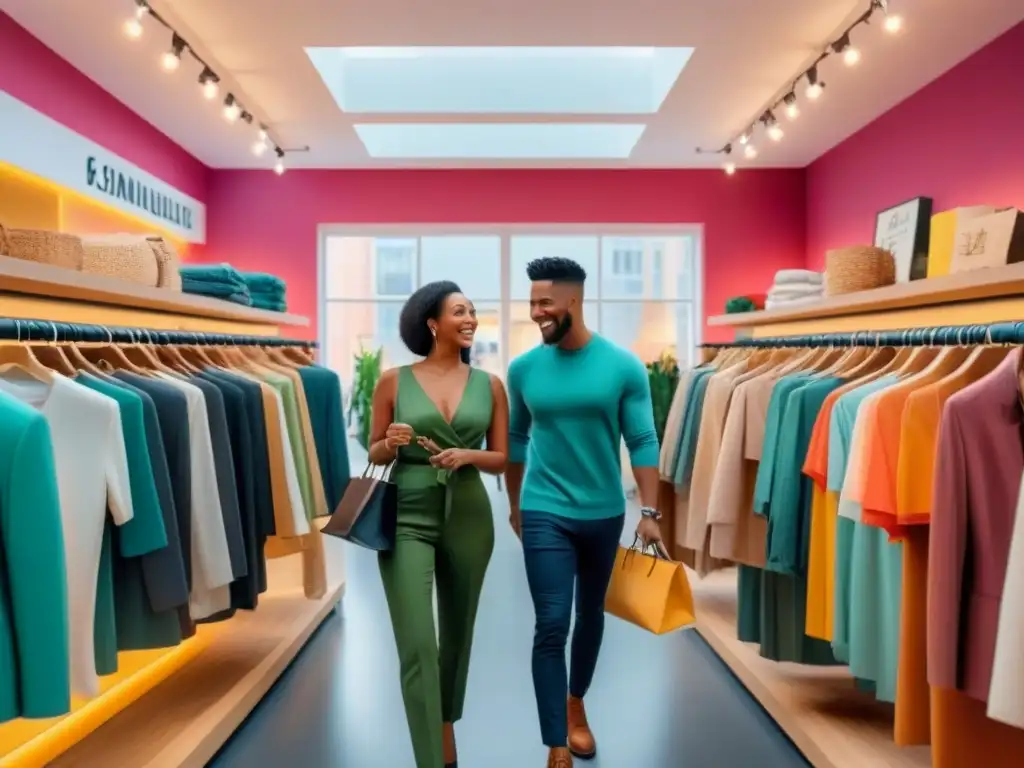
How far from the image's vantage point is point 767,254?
9414 millimetres

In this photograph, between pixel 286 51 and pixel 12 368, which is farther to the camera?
pixel 286 51

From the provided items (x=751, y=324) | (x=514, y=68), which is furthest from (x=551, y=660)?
(x=514, y=68)

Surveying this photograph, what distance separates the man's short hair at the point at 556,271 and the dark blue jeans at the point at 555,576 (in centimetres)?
78

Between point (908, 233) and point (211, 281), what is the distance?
5.38 metres

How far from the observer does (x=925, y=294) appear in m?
2.95

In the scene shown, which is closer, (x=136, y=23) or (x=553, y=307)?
(x=553, y=307)

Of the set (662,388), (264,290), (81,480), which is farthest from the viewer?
(662,388)

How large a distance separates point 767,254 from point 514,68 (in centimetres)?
373

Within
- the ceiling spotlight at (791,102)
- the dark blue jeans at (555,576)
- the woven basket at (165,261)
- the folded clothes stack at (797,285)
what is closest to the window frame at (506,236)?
the ceiling spotlight at (791,102)

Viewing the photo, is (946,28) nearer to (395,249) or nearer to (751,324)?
(751,324)

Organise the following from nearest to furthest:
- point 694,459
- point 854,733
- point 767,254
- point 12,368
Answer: point 12,368 < point 854,733 < point 694,459 < point 767,254

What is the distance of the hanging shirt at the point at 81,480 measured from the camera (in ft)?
7.54

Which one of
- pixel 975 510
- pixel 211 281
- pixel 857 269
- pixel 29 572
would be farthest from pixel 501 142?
pixel 29 572

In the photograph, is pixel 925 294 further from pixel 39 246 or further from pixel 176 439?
pixel 39 246
